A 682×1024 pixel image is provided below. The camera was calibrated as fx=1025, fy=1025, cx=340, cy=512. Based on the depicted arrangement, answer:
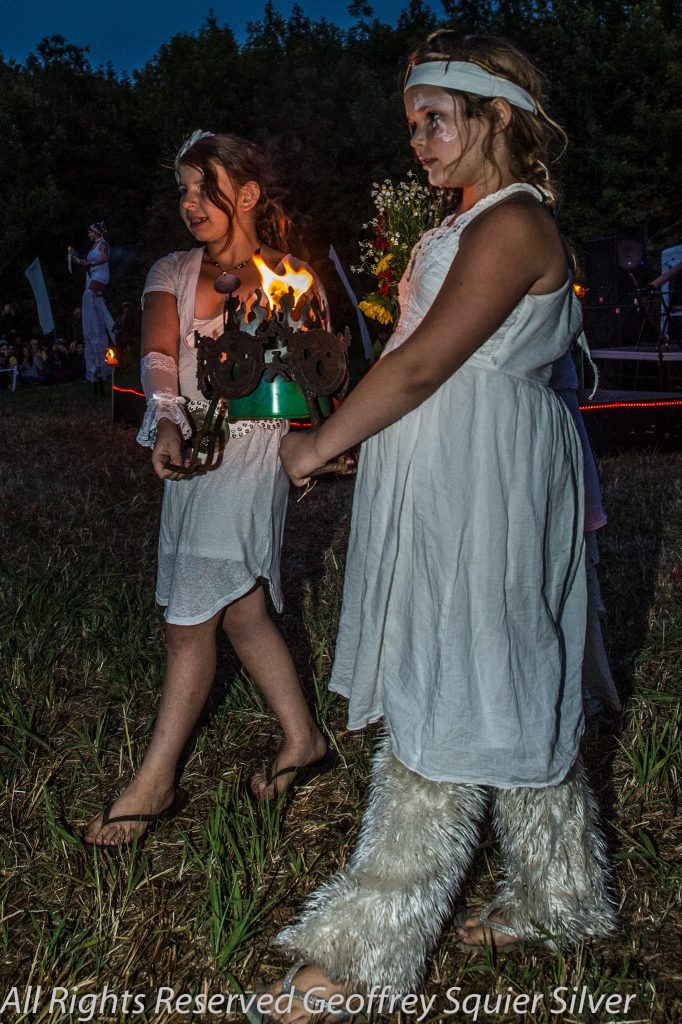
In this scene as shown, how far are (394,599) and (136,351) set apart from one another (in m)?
18.8

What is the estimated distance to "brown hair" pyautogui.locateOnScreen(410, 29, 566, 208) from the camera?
180 cm

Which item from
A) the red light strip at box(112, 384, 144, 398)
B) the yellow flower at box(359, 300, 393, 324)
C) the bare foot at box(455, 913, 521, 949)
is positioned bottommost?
the bare foot at box(455, 913, 521, 949)

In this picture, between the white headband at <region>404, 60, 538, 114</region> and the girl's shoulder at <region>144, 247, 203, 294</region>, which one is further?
the girl's shoulder at <region>144, 247, 203, 294</region>

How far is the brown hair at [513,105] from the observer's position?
5.91 feet

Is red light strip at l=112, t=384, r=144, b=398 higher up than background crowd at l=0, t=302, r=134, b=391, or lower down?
lower down

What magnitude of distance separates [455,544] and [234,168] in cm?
119

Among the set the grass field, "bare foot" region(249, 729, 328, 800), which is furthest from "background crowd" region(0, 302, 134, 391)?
"bare foot" region(249, 729, 328, 800)

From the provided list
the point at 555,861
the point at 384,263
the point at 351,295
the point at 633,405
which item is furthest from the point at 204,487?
the point at 633,405

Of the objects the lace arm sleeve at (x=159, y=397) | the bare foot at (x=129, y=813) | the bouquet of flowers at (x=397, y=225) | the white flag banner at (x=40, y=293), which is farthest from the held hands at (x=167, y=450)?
the white flag banner at (x=40, y=293)

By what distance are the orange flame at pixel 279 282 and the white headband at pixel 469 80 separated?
499mm

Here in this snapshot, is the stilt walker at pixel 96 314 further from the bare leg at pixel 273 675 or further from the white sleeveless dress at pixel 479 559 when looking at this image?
the white sleeveless dress at pixel 479 559

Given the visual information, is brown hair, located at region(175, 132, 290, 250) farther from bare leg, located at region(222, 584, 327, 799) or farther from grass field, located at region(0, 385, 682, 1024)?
grass field, located at region(0, 385, 682, 1024)

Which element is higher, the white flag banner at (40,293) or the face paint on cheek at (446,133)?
the white flag banner at (40,293)

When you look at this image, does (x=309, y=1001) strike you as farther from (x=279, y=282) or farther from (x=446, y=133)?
(x=446, y=133)
